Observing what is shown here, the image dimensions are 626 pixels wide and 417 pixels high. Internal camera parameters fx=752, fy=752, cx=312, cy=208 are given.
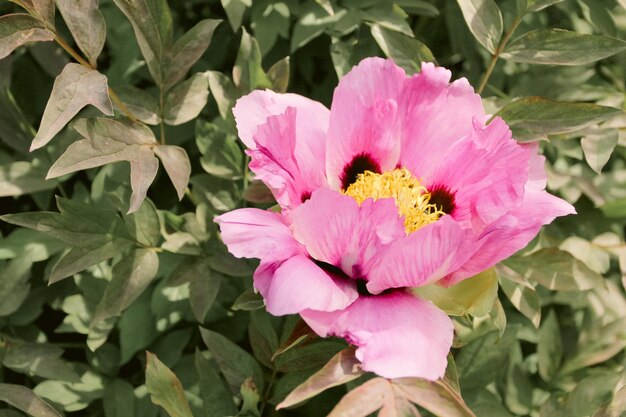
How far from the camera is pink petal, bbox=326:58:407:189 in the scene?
2.56 ft

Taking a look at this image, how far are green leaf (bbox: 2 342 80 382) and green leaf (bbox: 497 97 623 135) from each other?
2.04 ft

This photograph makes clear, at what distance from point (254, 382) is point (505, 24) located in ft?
2.16

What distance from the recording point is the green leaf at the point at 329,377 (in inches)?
26.6

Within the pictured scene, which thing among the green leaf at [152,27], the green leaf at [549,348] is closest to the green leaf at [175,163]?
the green leaf at [152,27]

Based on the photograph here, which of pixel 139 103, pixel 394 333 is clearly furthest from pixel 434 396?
pixel 139 103

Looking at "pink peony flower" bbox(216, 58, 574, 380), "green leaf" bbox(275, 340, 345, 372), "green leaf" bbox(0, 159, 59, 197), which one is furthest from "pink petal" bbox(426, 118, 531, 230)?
"green leaf" bbox(0, 159, 59, 197)

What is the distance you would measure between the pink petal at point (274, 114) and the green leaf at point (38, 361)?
1.31 feet

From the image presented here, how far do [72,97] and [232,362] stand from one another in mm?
361

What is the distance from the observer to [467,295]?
720 mm

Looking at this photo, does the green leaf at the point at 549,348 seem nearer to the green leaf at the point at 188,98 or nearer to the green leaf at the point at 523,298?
the green leaf at the point at 523,298

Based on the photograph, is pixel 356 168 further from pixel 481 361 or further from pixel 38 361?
pixel 38 361

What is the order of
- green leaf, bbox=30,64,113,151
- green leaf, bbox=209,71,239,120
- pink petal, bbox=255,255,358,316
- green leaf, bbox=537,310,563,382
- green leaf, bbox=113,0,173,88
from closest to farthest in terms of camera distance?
1. pink petal, bbox=255,255,358,316
2. green leaf, bbox=30,64,113,151
3. green leaf, bbox=113,0,173,88
4. green leaf, bbox=209,71,239,120
5. green leaf, bbox=537,310,563,382

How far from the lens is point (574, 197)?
1.13m

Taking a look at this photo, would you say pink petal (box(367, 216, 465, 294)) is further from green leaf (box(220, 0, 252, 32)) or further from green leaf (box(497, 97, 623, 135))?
green leaf (box(220, 0, 252, 32))
